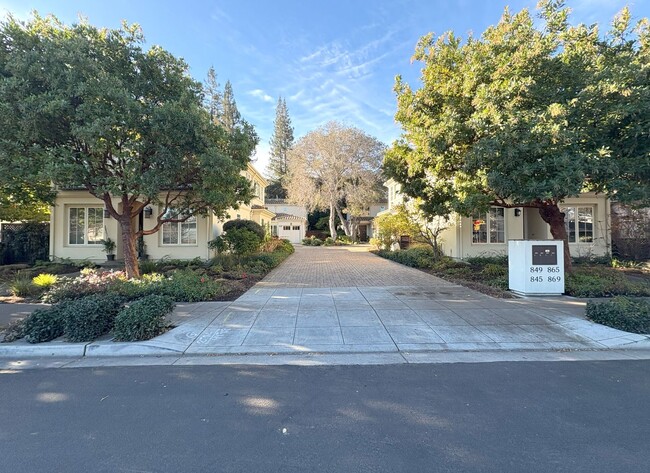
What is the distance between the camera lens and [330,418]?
Result: 351cm

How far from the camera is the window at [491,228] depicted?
16766 millimetres

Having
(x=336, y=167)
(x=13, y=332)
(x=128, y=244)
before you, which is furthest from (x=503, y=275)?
(x=336, y=167)

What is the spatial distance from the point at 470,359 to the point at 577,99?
6.78m

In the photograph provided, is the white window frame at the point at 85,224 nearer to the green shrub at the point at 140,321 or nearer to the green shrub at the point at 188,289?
the green shrub at the point at 188,289

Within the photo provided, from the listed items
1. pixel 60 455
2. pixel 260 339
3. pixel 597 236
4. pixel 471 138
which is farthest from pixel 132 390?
pixel 597 236

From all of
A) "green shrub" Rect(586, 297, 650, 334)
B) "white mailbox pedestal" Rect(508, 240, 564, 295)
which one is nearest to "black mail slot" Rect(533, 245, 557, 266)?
"white mailbox pedestal" Rect(508, 240, 564, 295)

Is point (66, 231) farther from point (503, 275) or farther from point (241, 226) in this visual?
point (503, 275)

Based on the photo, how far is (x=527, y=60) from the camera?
8.66 metres

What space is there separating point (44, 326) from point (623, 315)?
9940 millimetres

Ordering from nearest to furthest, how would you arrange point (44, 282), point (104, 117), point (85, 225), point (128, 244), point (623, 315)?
1. point (623, 315)
2. point (104, 117)
3. point (44, 282)
4. point (128, 244)
5. point (85, 225)

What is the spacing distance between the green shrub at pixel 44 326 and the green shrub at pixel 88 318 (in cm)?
14

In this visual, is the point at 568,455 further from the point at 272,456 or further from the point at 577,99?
the point at 577,99

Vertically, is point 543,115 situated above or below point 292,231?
above

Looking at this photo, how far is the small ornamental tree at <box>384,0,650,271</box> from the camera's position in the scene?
7.83m
